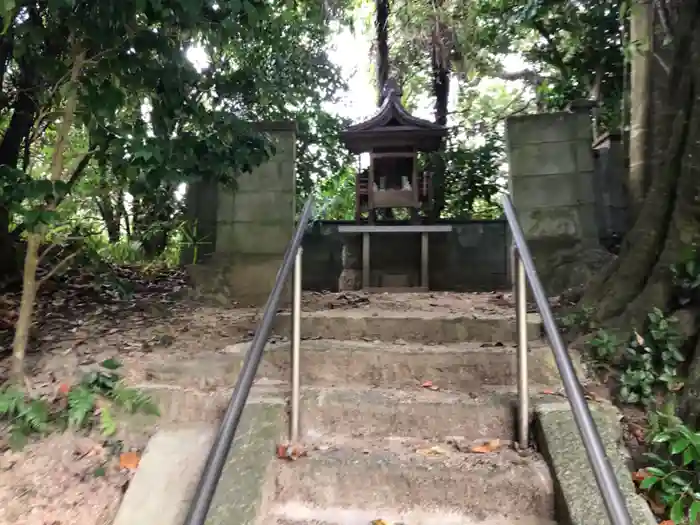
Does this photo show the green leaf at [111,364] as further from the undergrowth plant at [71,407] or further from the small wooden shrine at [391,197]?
the small wooden shrine at [391,197]

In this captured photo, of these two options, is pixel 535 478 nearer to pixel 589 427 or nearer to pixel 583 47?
pixel 589 427

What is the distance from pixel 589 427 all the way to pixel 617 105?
6191mm

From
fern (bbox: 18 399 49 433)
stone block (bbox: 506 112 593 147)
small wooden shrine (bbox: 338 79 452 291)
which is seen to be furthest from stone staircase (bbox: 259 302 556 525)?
small wooden shrine (bbox: 338 79 452 291)

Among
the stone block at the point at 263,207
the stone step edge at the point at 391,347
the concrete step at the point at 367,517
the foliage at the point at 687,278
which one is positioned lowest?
the concrete step at the point at 367,517

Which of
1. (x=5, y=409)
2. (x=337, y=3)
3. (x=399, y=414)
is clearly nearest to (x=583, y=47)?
(x=337, y=3)

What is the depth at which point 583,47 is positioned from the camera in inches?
246

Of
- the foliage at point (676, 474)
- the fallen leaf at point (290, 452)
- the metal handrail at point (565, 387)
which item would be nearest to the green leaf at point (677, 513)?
the foliage at point (676, 474)

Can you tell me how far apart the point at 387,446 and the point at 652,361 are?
1.16 metres

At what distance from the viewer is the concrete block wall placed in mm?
4230

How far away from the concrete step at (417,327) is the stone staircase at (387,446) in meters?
0.12

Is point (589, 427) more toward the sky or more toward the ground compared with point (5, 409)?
more toward the sky

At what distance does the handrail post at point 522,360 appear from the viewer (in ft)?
7.22

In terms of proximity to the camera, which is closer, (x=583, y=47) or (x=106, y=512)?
(x=106, y=512)

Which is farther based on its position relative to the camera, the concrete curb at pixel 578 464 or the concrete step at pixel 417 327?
the concrete step at pixel 417 327
